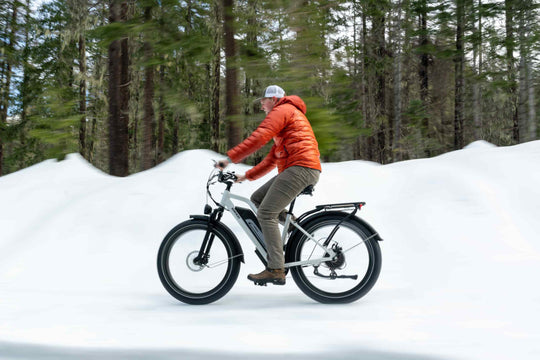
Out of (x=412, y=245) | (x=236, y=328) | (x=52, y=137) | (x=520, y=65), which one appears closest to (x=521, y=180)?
(x=412, y=245)

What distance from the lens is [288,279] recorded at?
479 centimetres

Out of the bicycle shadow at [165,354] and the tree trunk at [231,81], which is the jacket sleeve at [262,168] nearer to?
the bicycle shadow at [165,354]

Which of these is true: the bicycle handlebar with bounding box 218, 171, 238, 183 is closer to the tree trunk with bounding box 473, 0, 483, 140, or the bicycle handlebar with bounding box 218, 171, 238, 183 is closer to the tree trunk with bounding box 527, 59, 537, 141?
the tree trunk with bounding box 473, 0, 483, 140

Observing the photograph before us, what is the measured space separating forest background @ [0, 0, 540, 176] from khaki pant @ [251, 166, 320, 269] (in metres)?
3.27

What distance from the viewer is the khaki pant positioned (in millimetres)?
3848

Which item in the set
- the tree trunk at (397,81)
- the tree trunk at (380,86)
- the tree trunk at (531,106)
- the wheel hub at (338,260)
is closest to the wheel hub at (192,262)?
the wheel hub at (338,260)

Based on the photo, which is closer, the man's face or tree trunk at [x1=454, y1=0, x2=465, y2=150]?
the man's face

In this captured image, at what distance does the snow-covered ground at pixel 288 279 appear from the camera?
2967mm

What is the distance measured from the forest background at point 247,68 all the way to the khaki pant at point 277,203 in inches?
129

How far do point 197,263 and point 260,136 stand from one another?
4.17 feet

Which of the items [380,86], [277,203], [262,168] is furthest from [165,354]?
[380,86]

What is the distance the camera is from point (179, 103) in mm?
8211

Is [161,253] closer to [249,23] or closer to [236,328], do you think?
[236,328]

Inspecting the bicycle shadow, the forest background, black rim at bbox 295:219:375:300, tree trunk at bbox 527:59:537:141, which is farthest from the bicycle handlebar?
tree trunk at bbox 527:59:537:141
